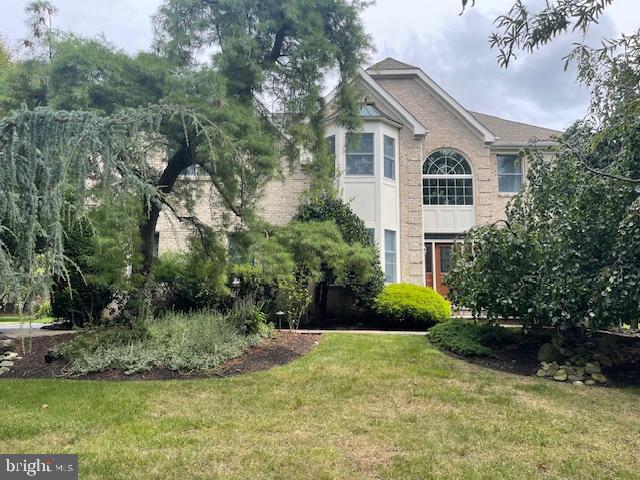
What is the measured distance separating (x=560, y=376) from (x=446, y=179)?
11086 mm

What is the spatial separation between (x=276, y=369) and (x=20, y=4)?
8.25 metres

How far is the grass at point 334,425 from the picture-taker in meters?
3.93

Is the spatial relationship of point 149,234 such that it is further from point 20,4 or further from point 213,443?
point 213,443

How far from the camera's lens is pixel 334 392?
6.20 m

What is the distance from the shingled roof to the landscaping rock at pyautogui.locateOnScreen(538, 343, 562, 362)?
1099 cm

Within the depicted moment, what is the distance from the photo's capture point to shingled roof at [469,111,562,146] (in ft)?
58.0

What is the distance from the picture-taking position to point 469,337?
8844 mm

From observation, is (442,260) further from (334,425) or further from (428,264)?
(334,425)

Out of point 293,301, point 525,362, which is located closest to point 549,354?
point 525,362

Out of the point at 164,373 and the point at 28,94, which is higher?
the point at 28,94

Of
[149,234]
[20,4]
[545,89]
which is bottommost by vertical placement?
[149,234]

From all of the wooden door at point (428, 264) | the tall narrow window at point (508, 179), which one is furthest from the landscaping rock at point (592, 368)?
the tall narrow window at point (508, 179)

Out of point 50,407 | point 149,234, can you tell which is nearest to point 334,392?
point 50,407

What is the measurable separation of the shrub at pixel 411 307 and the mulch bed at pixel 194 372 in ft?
10.5
